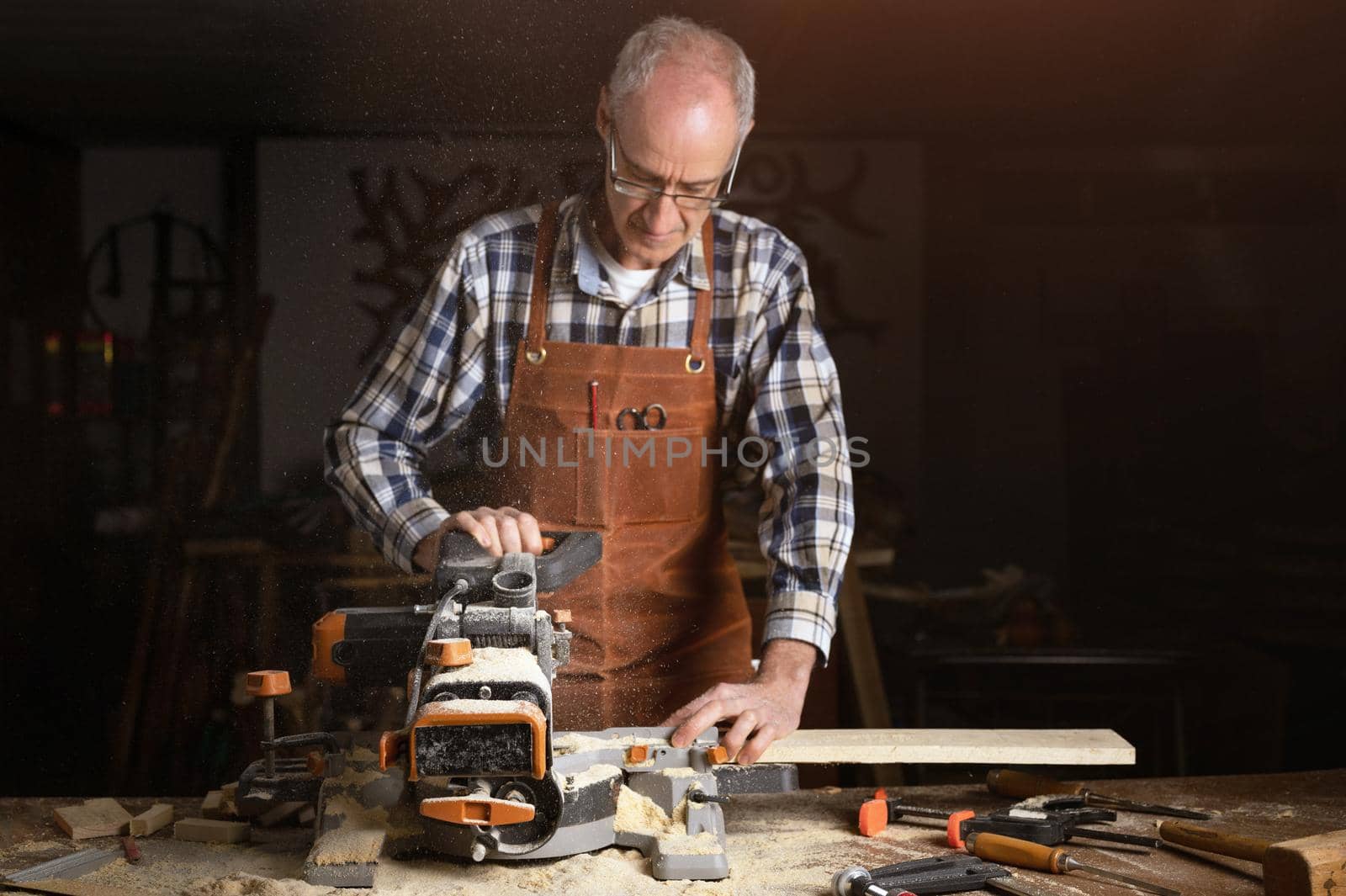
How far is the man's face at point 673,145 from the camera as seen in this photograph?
2.10 meters

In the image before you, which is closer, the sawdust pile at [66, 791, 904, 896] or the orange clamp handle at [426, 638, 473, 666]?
the orange clamp handle at [426, 638, 473, 666]

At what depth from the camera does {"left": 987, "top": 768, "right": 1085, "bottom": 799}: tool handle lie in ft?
6.48

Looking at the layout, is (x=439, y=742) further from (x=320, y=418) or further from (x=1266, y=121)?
(x=1266, y=121)

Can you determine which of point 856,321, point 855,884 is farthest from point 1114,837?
point 856,321

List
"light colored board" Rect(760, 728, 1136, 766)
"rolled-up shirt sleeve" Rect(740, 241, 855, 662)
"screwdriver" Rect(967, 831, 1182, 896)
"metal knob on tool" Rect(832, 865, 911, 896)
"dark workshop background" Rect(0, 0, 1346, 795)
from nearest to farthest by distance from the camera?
"metal knob on tool" Rect(832, 865, 911, 896), "screwdriver" Rect(967, 831, 1182, 896), "light colored board" Rect(760, 728, 1136, 766), "rolled-up shirt sleeve" Rect(740, 241, 855, 662), "dark workshop background" Rect(0, 0, 1346, 795)

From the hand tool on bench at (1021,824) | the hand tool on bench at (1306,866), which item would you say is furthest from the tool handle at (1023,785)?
the hand tool on bench at (1306,866)

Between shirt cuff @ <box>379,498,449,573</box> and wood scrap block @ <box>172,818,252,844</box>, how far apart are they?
1.76ft

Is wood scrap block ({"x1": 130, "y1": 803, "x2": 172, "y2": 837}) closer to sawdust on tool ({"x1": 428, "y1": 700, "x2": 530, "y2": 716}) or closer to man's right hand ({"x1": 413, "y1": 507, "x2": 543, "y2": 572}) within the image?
man's right hand ({"x1": 413, "y1": 507, "x2": 543, "y2": 572})

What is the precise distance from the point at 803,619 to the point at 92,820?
45.5 inches

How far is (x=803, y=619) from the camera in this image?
219 cm

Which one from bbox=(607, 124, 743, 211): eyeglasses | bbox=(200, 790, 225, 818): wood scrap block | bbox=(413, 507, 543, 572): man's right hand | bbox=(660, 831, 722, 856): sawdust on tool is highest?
bbox=(607, 124, 743, 211): eyeglasses

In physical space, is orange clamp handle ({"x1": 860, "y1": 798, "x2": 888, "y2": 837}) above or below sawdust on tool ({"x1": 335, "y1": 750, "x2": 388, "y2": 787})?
below

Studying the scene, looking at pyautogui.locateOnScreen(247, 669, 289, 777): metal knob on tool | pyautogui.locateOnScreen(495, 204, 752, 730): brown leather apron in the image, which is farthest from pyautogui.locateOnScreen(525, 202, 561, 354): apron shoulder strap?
A: pyautogui.locateOnScreen(247, 669, 289, 777): metal knob on tool

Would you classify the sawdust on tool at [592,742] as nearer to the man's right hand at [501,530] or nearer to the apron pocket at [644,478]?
the man's right hand at [501,530]
